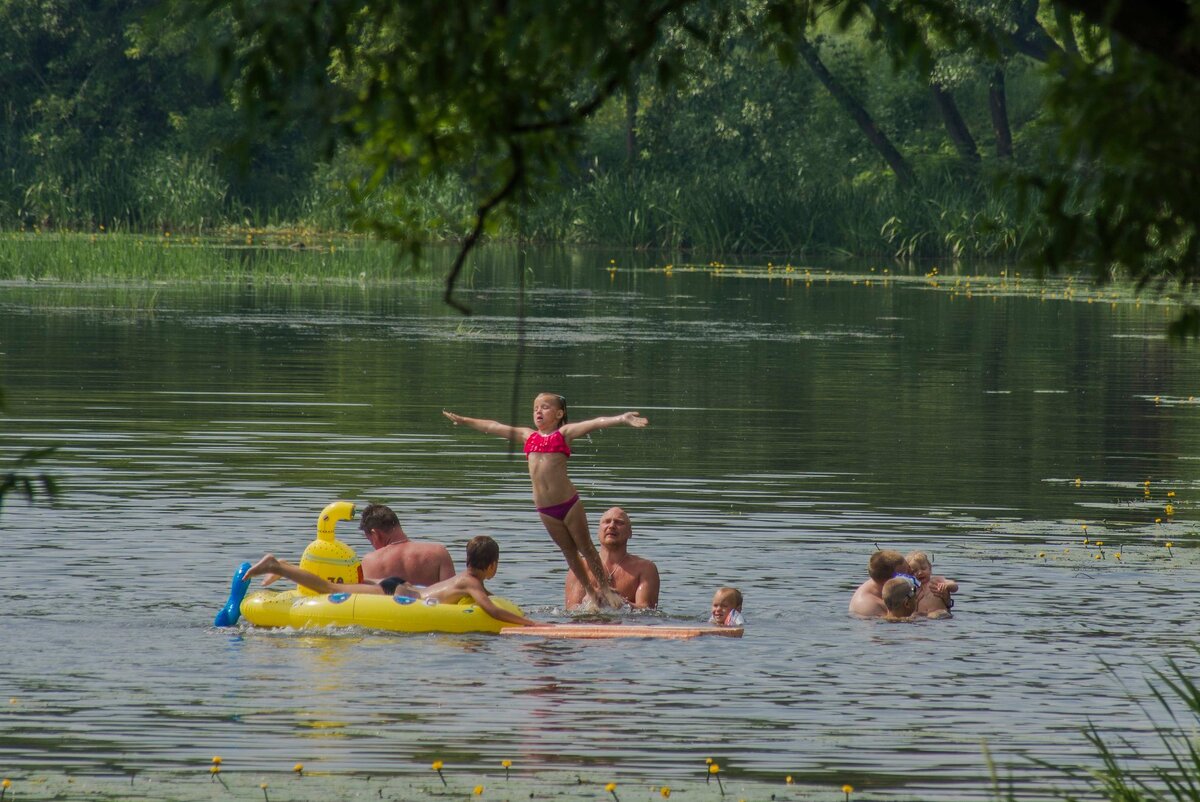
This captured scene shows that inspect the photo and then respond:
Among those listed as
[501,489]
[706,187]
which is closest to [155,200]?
[706,187]

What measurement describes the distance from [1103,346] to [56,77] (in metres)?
42.0

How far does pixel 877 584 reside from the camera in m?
12.6

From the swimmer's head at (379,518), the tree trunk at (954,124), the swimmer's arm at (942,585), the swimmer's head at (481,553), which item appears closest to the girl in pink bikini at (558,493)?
the swimmer's head at (481,553)

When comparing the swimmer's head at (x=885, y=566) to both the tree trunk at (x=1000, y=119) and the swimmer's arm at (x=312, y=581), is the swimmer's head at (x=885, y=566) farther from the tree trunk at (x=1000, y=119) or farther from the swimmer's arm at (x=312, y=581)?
the tree trunk at (x=1000, y=119)

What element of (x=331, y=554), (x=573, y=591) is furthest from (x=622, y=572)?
(x=331, y=554)

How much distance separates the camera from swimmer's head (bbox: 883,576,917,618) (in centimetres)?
1221

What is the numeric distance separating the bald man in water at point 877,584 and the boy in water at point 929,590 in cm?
7

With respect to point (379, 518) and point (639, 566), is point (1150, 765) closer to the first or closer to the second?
point (639, 566)

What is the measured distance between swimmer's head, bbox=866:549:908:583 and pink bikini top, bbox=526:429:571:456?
193 cm

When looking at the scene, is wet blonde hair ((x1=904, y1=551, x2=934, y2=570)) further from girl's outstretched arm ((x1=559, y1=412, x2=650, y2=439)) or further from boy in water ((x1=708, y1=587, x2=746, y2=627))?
girl's outstretched arm ((x1=559, y1=412, x2=650, y2=439))

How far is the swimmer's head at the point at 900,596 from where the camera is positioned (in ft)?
40.1

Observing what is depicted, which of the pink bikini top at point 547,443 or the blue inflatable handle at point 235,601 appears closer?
the blue inflatable handle at point 235,601

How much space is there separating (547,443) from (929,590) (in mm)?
2393

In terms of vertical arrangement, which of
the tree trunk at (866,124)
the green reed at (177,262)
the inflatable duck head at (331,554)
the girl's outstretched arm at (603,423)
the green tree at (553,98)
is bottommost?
the inflatable duck head at (331,554)
